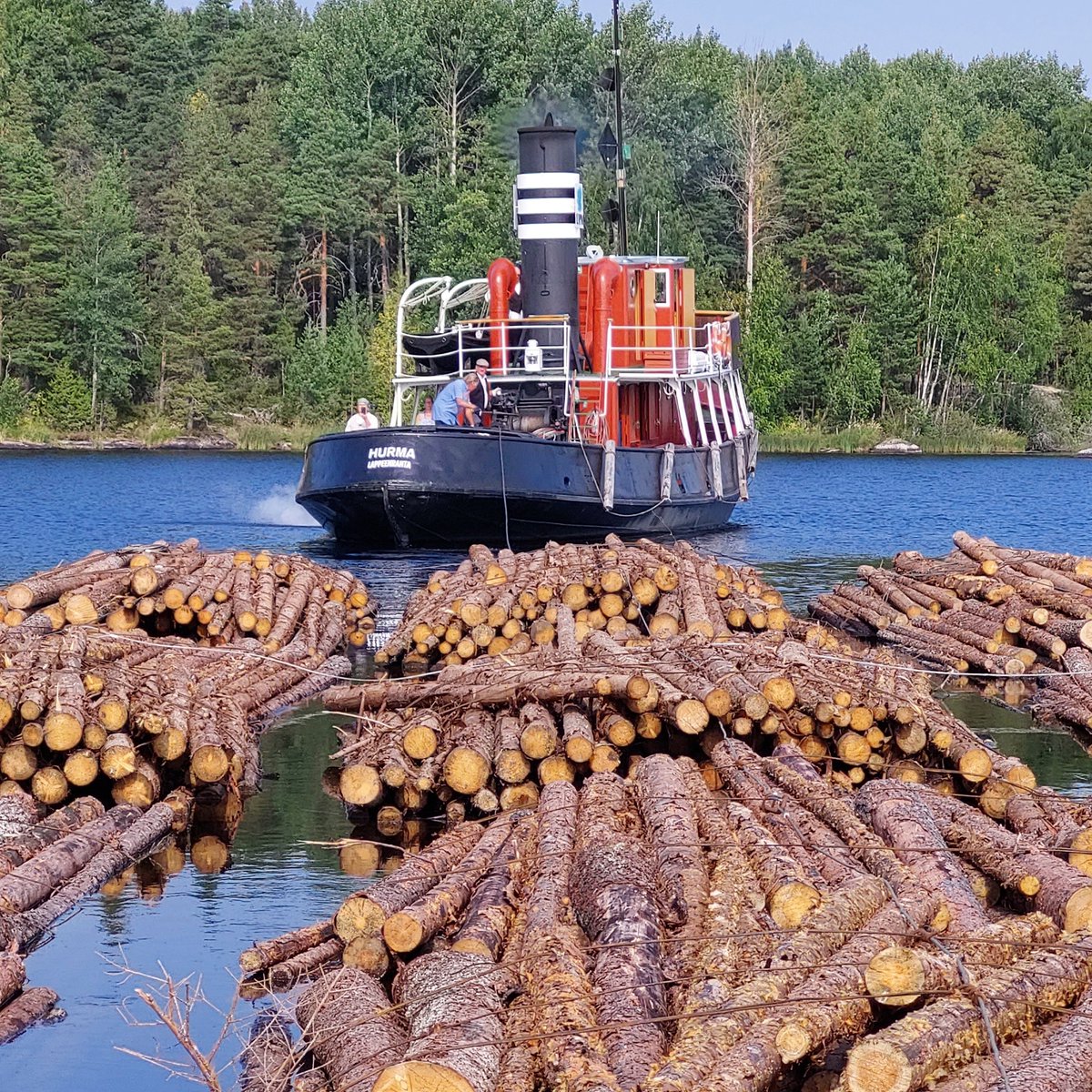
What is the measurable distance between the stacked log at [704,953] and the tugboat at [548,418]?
610 inches

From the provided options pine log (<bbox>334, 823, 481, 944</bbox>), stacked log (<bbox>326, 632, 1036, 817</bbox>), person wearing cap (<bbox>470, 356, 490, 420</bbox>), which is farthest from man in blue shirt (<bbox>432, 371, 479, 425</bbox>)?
pine log (<bbox>334, 823, 481, 944</bbox>)

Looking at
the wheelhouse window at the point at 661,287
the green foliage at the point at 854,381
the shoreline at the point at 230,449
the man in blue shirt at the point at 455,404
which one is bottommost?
the shoreline at the point at 230,449

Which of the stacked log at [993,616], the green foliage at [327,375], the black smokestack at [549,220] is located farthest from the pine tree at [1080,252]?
the stacked log at [993,616]

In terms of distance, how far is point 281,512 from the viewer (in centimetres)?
3806

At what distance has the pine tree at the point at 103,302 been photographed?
69.7m

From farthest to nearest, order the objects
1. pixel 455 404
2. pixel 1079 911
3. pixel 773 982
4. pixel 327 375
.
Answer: pixel 327 375, pixel 455 404, pixel 1079 911, pixel 773 982

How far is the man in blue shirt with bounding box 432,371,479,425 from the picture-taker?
25.3m

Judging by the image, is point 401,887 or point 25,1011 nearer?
point 25,1011

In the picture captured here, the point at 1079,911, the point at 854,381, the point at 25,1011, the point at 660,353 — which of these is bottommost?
the point at 854,381

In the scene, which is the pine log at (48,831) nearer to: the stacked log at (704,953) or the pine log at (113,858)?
the pine log at (113,858)

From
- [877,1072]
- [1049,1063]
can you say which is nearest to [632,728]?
[1049,1063]

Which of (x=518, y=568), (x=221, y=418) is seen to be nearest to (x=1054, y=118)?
(x=221, y=418)

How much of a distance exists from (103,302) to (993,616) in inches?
2272

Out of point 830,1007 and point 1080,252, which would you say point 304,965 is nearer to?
point 830,1007
